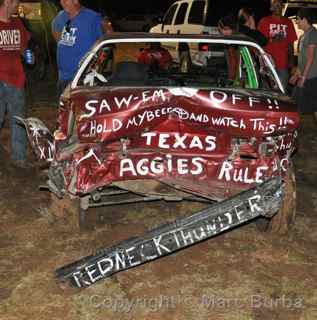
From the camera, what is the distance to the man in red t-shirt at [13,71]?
622 centimetres

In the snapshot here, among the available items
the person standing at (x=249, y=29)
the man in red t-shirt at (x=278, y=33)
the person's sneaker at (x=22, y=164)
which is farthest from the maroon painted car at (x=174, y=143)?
the man in red t-shirt at (x=278, y=33)

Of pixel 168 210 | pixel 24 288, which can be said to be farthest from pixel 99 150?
pixel 168 210

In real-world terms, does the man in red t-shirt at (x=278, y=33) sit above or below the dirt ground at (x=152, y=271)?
above

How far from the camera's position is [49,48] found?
1538cm

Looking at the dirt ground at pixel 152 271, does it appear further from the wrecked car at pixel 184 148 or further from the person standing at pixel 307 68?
the person standing at pixel 307 68

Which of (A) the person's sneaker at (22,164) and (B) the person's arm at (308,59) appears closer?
(A) the person's sneaker at (22,164)

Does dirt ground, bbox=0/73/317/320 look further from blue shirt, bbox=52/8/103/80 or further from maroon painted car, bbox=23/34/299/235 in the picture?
blue shirt, bbox=52/8/103/80

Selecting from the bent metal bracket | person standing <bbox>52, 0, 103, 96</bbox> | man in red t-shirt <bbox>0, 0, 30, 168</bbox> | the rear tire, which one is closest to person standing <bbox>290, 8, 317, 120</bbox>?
person standing <bbox>52, 0, 103, 96</bbox>

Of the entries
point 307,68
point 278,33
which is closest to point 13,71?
point 307,68

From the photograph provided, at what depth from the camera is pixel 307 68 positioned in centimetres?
732

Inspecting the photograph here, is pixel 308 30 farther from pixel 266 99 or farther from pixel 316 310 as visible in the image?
pixel 316 310

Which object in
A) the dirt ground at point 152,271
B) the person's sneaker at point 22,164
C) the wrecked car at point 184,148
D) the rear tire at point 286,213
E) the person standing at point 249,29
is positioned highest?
the person standing at point 249,29

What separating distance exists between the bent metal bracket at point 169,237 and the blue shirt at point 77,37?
10.7 ft

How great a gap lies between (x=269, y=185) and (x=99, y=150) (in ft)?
4.18
